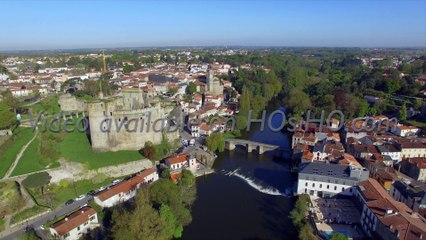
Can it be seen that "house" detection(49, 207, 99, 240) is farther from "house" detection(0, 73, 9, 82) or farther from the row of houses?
"house" detection(0, 73, 9, 82)

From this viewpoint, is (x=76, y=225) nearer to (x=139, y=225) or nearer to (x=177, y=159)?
(x=139, y=225)

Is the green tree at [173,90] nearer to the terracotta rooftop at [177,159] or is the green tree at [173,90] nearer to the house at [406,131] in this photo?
the terracotta rooftop at [177,159]

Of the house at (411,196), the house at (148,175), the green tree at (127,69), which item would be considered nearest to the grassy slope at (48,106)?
the house at (148,175)

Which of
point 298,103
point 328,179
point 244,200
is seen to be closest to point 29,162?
point 244,200

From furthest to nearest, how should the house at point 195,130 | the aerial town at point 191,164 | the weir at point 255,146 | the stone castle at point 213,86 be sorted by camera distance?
the stone castle at point 213,86 → the house at point 195,130 → the weir at point 255,146 → the aerial town at point 191,164

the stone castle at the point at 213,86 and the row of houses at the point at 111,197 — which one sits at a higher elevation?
the stone castle at the point at 213,86

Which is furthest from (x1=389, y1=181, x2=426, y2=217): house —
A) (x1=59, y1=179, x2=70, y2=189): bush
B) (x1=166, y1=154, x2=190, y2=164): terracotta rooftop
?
(x1=59, y1=179, x2=70, y2=189): bush
